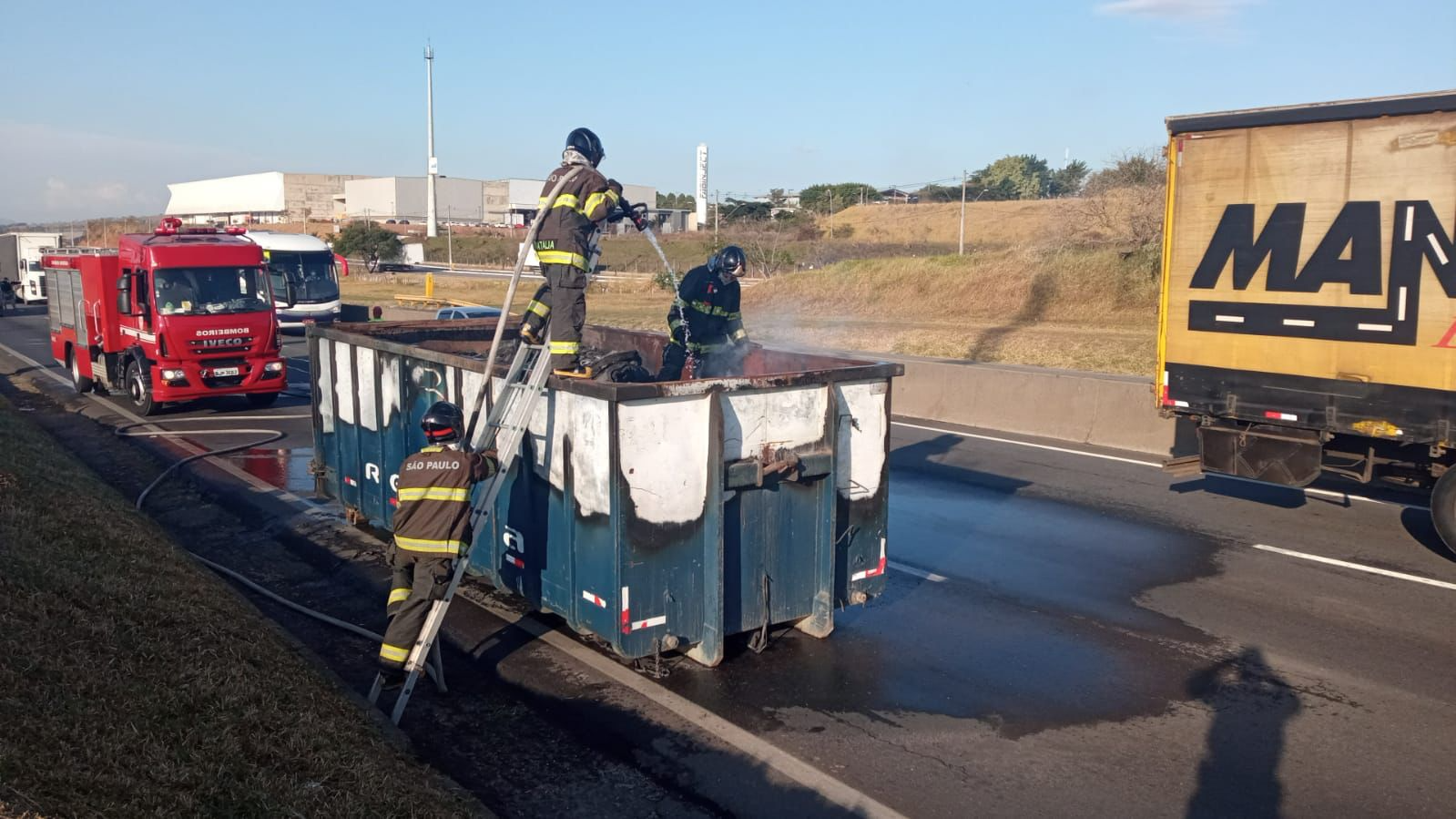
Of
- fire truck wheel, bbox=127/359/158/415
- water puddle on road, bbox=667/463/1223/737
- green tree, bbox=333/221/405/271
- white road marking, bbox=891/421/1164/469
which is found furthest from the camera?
green tree, bbox=333/221/405/271

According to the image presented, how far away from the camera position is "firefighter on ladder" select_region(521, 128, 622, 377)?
6883 mm

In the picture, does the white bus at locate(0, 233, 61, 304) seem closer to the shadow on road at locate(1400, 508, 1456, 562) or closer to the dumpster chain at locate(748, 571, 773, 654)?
the dumpster chain at locate(748, 571, 773, 654)

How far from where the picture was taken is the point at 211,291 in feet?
56.3

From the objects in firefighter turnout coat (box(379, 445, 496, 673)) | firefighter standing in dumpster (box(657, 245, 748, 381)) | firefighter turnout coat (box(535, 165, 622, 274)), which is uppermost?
firefighter turnout coat (box(535, 165, 622, 274))

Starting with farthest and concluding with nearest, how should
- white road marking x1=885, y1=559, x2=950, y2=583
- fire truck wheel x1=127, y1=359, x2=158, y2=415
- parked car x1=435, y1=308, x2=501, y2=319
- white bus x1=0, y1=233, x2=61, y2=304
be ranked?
1. white bus x1=0, y1=233, x2=61, y2=304
2. parked car x1=435, y1=308, x2=501, y2=319
3. fire truck wheel x1=127, y1=359, x2=158, y2=415
4. white road marking x1=885, y1=559, x2=950, y2=583

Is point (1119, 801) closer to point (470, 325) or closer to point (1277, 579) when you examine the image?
point (1277, 579)

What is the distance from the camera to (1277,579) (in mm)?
8484

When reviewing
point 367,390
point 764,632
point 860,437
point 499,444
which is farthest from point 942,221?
point 499,444

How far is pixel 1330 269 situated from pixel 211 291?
50.4 ft

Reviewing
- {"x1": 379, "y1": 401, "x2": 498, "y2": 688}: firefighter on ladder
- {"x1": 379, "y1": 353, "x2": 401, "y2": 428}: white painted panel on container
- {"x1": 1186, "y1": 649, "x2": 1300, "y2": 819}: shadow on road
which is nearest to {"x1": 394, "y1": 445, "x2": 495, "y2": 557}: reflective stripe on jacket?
{"x1": 379, "y1": 401, "x2": 498, "y2": 688}: firefighter on ladder

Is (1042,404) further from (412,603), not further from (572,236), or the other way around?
(412,603)

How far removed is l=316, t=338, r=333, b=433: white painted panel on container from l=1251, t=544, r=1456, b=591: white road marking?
8204mm

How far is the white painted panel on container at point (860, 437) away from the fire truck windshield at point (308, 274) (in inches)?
992

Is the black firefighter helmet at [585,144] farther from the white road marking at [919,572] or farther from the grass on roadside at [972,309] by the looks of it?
the grass on roadside at [972,309]
